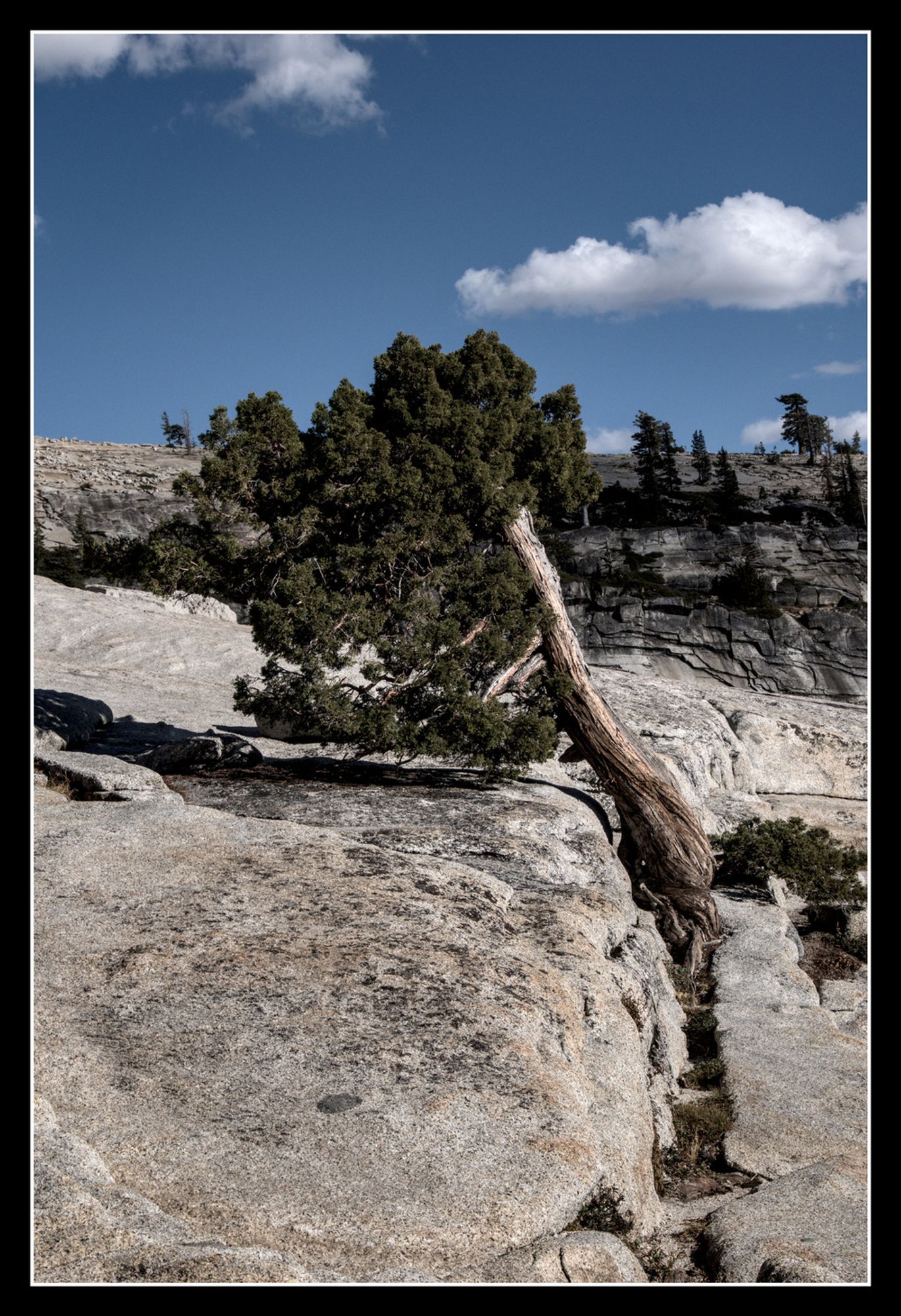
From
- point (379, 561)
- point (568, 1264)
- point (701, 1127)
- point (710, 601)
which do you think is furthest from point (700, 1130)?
point (710, 601)

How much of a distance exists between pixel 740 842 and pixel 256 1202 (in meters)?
19.3

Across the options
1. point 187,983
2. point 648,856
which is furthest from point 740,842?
point 187,983

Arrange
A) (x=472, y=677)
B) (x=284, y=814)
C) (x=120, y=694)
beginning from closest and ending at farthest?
(x=284, y=814) < (x=472, y=677) < (x=120, y=694)

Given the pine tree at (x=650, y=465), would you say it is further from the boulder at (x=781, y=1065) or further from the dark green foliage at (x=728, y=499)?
the boulder at (x=781, y=1065)

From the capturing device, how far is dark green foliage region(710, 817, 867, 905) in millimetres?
23344

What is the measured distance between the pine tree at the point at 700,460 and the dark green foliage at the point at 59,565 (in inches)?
3146

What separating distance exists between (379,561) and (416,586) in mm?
1066

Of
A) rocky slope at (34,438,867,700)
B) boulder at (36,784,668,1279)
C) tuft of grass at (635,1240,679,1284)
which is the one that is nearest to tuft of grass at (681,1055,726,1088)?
boulder at (36,784,668,1279)

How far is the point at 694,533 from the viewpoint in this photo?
84.2 metres

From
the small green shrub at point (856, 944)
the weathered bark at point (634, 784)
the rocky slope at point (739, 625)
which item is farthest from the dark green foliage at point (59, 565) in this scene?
the small green shrub at point (856, 944)

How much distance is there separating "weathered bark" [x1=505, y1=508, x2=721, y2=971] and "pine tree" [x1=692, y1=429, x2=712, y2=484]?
106 meters

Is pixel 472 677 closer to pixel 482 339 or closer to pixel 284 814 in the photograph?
pixel 284 814

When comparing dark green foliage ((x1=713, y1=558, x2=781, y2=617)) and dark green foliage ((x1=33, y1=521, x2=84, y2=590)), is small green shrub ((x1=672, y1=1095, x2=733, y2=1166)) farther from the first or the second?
dark green foliage ((x1=33, y1=521, x2=84, y2=590))

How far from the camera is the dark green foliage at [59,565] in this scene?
67438mm
